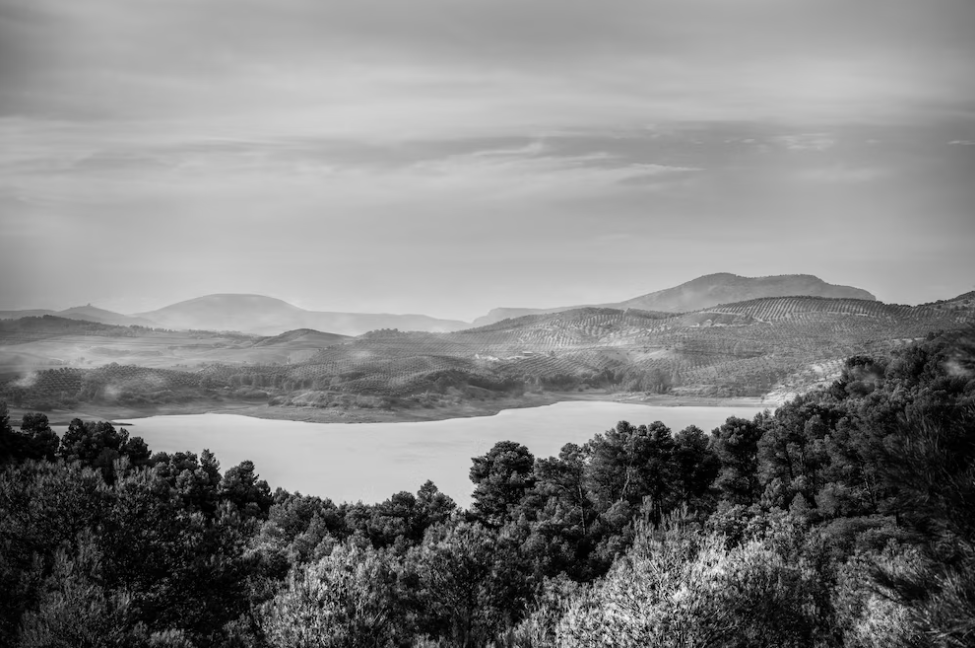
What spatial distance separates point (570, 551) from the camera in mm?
29844

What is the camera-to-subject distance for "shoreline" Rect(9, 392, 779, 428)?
9700 cm

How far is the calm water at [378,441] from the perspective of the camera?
62.5 metres

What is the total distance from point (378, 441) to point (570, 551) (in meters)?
55.5

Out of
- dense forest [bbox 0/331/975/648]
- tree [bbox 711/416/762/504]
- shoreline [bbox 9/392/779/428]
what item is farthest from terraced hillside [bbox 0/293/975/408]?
dense forest [bbox 0/331/975/648]

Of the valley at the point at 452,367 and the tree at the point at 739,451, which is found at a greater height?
the valley at the point at 452,367

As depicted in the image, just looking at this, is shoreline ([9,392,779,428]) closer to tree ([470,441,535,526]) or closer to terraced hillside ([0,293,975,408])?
terraced hillside ([0,293,975,408])

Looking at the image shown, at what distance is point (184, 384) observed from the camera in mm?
119312

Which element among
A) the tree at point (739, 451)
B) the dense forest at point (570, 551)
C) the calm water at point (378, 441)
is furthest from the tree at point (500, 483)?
the calm water at point (378, 441)

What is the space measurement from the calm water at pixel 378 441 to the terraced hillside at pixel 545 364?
13.7m

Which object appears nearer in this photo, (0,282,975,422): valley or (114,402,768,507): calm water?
(114,402,768,507): calm water

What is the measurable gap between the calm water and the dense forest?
58.3 feet

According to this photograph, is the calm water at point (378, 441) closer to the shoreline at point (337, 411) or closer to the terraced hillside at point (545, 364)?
the shoreline at point (337, 411)

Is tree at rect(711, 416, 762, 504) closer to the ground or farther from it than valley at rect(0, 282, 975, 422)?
closer to the ground

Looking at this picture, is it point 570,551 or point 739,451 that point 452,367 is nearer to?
point 739,451
